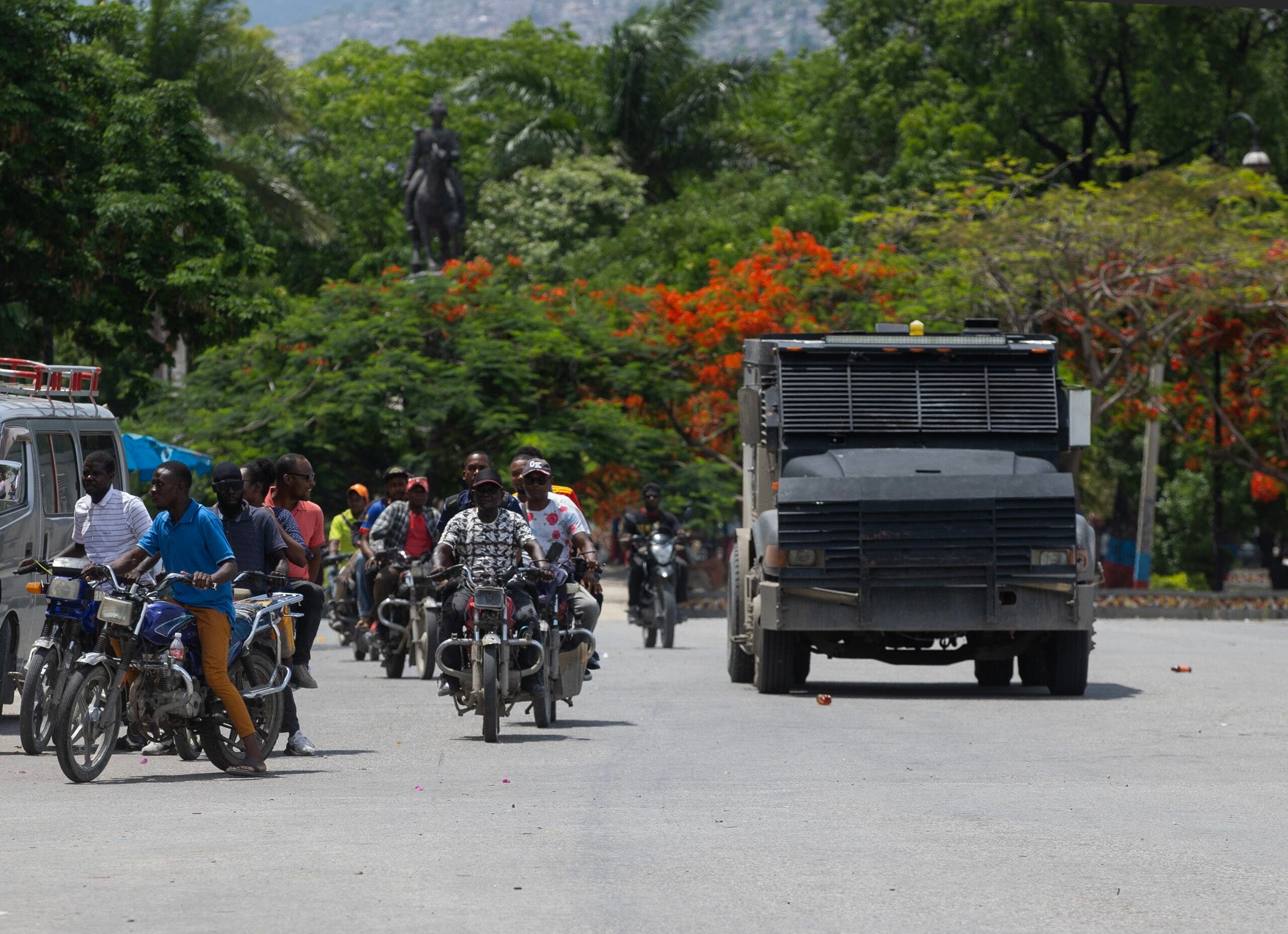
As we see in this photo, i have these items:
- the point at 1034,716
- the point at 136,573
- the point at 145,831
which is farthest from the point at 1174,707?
the point at 145,831

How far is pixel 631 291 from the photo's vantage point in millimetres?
39875

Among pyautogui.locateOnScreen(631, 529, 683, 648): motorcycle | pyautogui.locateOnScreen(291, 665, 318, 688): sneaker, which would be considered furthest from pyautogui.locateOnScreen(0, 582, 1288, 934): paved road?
pyautogui.locateOnScreen(631, 529, 683, 648): motorcycle

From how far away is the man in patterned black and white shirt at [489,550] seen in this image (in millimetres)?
13164

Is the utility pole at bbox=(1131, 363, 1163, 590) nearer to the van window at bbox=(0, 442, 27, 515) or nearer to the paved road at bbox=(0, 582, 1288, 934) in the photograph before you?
the paved road at bbox=(0, 582, 1288, 934)

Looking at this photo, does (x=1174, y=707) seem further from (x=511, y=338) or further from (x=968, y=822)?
(x=511, y=338)

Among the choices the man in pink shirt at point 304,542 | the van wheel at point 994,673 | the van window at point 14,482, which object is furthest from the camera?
the van wheel at point 994,673

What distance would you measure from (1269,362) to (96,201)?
77.9 feet

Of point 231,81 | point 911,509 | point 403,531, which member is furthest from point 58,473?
point 231,81

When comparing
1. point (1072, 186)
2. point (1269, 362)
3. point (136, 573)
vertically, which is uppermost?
point (1072, 186)

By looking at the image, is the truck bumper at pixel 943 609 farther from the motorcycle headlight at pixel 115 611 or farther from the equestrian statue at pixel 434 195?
the equestrian statue at pixel 434 195

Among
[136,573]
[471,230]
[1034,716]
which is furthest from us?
[471,230]

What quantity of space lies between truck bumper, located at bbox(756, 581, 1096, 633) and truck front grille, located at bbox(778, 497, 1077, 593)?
9 cm

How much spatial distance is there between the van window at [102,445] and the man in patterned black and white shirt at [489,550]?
10.5 ft

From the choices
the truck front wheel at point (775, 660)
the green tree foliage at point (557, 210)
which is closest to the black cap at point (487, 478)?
the truck front wheel at point (775, 660)
